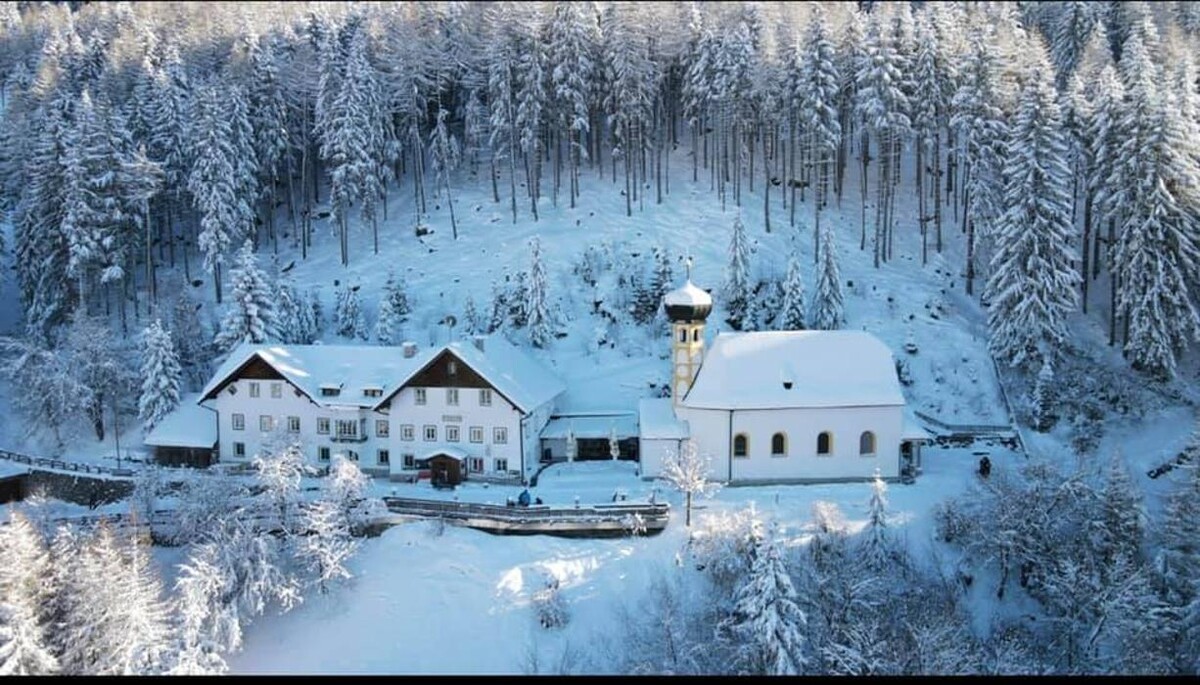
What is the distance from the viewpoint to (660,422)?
46.1 metres

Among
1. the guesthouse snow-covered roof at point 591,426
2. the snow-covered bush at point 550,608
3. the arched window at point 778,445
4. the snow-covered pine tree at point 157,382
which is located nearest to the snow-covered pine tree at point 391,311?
the snow-covered pine tree at point 157,382

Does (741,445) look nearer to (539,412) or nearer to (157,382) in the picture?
(539,412)

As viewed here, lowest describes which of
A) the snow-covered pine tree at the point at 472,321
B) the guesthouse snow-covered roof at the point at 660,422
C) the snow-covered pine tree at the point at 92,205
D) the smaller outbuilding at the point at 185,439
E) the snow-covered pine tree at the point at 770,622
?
the snow-covered pine tree at the point at 770,622

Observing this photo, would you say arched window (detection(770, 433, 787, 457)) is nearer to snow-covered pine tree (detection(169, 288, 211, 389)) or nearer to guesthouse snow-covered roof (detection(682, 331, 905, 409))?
guesthouse snow-covered roof (detection(682, 331, 905, 409))

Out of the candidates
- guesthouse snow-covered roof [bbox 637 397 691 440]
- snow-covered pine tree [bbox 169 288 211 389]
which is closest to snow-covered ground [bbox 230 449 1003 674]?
guesthouse snow-covered roof [bbox 637 397 691 440]

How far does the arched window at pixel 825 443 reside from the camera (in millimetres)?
44906

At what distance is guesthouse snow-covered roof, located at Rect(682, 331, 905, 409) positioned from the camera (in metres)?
44.6

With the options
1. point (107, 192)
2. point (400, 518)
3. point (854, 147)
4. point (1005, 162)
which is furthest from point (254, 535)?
point (854, 147)

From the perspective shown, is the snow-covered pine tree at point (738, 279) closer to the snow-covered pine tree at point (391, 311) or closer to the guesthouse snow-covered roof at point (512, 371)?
the guesthouse snow-covered roof at point (512, 371)

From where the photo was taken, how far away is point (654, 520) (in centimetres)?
3962

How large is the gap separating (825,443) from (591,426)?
40.0 feet

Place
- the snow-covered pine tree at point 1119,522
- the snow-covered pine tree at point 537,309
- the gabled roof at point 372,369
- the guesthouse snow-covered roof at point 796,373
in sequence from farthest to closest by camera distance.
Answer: the snow-covered pine tree at point 537,309, the gabled roof at point 372,369, the guesthouse snow-covered roof at point 796,373, the snow-covered pine tree at point 1119,522

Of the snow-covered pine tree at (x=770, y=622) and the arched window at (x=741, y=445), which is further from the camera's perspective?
the arched window at (x=741, y=445)

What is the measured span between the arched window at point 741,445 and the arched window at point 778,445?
3.80 feet
